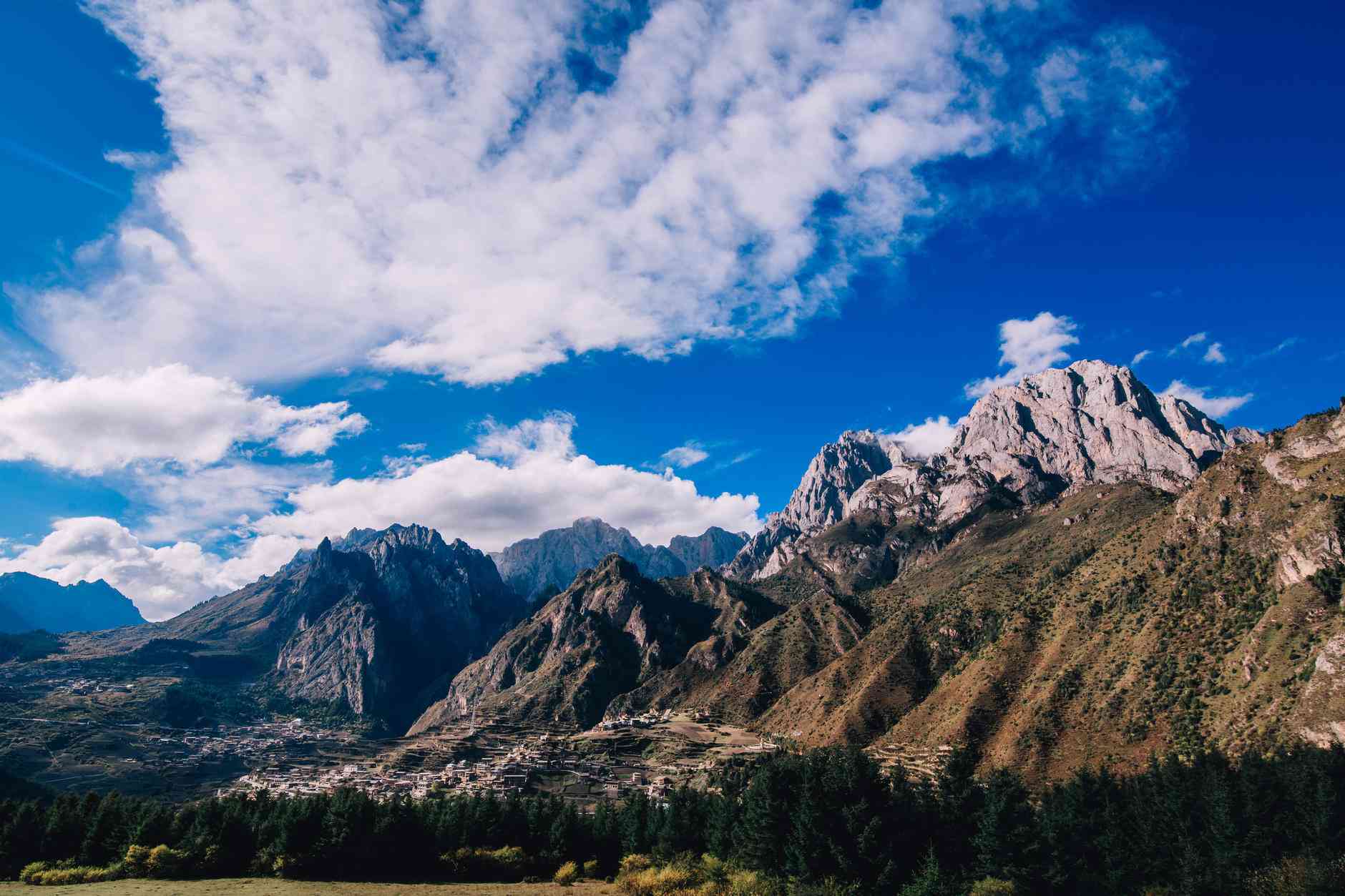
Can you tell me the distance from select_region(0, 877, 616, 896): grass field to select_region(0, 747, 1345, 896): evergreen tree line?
621 centimetres

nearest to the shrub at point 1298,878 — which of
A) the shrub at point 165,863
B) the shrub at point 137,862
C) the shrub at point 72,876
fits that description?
the shrub at point 165,863

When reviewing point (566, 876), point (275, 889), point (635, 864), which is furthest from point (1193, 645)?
point (275, 889)

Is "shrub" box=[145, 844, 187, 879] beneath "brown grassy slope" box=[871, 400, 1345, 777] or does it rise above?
beneath

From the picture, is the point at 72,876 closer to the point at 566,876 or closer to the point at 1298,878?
the point at 566,876

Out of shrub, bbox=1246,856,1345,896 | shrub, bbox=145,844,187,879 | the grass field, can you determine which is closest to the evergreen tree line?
shrub, bbox=145,844,187,879

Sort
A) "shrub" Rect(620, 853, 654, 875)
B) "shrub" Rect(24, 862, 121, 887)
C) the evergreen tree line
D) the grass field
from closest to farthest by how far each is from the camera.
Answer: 1. the evergreen tree line
2. the grass field
3. "shrub" Rect(24, 862, 121, 887)
4. "shrub" Rect(620, 853, 654, 875)

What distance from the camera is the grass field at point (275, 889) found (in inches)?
2146

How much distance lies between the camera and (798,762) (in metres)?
59.5

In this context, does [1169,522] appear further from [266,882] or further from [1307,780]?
[266,882]

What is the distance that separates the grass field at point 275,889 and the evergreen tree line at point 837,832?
20.4ft

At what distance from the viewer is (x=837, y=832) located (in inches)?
2029

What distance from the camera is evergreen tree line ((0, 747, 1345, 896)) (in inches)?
2052

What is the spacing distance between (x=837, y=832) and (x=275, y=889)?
46.1 m

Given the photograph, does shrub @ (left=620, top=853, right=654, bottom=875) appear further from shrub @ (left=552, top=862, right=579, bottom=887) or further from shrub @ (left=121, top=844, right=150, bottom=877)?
shrub @ (left=121, top=844, right=150, bottom=877)
